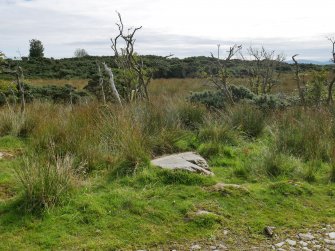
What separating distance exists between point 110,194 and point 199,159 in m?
1.71

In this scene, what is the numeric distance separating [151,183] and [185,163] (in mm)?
736

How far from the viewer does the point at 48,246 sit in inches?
136

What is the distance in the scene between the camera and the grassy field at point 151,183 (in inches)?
147

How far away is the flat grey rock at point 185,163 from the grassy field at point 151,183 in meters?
0.19

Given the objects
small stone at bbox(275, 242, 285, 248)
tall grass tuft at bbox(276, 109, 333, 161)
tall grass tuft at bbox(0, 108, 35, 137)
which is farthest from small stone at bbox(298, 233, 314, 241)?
tall grass tuft at bbox(0, 108, 35, 137)

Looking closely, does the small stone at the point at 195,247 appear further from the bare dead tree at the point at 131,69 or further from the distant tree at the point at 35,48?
the distant tree at the point at 35,48

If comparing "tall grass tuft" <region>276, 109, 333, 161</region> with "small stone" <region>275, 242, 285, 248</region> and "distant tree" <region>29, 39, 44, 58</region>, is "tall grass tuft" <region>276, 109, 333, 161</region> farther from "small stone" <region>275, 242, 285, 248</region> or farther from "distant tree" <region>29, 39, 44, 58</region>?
"distant tree" <region>29, 39, 44, 58</region>

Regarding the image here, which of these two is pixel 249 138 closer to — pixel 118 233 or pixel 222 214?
pixel 222 214

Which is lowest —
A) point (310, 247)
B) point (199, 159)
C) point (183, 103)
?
point (310, 247)

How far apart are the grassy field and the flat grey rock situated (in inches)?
7.3

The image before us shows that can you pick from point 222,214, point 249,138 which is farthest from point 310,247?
point 249,138

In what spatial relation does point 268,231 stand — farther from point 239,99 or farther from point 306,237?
point 239,99

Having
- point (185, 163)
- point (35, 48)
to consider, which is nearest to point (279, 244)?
point (185, 163)

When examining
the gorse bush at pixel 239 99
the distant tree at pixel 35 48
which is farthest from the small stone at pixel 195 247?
the distant tree at pixel 35 48
